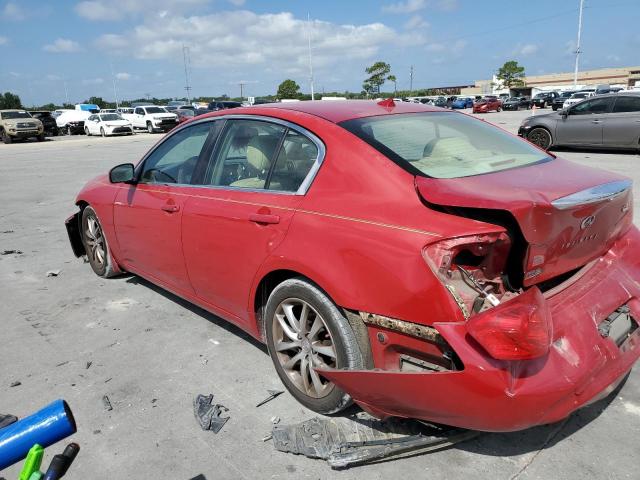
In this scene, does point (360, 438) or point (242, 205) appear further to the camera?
point (242, 205)

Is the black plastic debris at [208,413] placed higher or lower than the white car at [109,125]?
lower

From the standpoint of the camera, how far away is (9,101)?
68.6m

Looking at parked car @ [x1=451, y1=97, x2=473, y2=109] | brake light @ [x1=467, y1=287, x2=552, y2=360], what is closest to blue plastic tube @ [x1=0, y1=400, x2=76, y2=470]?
brake light @ [x1=467, y1=287, x2=552, y2=360]

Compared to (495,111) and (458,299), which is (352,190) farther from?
A: (495,111)

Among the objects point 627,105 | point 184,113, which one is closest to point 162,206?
point 627,105

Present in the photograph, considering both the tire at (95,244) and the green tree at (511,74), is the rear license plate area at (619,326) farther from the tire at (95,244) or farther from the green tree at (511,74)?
the green tree at (511,74)

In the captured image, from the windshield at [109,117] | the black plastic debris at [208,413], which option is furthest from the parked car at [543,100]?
the black plastic debris at [208,413]

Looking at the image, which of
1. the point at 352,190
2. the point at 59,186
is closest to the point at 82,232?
the point at 352,190

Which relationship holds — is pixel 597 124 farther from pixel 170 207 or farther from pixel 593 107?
pixel 170 207

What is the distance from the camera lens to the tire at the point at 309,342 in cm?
252

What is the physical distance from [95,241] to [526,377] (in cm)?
448

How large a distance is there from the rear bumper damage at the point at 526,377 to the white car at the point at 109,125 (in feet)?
110

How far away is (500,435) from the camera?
8.75ft

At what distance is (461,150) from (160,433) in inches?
92.5
